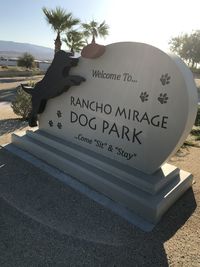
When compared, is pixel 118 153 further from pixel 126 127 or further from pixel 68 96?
pixel 68 96

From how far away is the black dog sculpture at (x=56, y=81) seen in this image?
5293mm

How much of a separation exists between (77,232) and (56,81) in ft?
10.1

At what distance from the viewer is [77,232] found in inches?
147

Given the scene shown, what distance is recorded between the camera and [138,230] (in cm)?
386

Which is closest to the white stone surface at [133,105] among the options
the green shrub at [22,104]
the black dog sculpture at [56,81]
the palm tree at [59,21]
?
the black dog sculpture at [56,81]

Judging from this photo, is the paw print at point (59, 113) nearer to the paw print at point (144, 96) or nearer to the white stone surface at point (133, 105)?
the white stone surface at point (133, 105)

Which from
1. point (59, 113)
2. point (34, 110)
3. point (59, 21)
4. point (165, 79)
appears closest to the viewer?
point (165, 79)

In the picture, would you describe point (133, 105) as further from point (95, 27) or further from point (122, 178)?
point (95, 27)

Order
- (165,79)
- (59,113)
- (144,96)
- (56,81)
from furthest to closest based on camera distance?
1. (59,113)
2. (56,81)
3. (144,96)
4. (165,79)

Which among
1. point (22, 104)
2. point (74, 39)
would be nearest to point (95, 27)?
point (74, 39)

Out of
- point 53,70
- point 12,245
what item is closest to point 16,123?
point 53,70

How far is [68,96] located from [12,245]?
310 cm

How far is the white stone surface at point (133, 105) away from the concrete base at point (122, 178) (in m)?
0.23

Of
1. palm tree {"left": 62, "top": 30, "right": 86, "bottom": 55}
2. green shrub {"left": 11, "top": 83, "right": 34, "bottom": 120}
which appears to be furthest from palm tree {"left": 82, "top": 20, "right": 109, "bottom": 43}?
green shrub {"left": 11, "top": 83, "right": 34, "bottom": 120}
